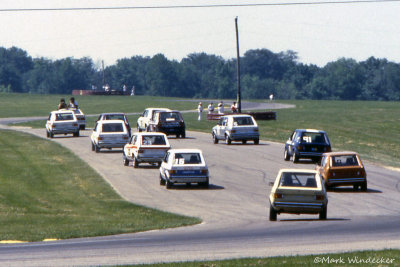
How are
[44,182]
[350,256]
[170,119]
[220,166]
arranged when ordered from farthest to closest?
[170,119] < [220,166] < [44,182] < [350,256]

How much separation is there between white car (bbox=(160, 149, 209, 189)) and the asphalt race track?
0.51 metres

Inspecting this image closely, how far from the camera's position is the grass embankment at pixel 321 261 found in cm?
1499

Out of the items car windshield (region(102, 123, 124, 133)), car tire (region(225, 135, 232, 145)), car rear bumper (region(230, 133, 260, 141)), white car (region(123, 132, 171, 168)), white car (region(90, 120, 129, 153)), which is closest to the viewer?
white car (region(123, 132, 171, 168))

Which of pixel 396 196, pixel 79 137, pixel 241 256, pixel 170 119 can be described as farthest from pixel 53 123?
pixel 241 256

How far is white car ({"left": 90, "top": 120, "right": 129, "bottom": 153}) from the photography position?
154ft

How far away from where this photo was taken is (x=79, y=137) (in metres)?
58.4

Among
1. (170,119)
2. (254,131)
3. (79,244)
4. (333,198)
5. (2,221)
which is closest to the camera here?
(79,244)

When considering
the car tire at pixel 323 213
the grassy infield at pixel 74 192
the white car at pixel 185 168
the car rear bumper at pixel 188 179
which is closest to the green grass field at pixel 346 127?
the grassy infield at pixel 74 192

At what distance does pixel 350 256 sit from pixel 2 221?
1293cm

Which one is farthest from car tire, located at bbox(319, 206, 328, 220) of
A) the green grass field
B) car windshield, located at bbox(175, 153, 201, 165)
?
the green grass field

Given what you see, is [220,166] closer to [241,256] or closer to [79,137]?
[79,137]

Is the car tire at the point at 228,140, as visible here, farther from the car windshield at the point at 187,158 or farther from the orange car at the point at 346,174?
the orange car at the point at 346,174

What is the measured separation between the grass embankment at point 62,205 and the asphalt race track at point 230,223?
94 centimetres

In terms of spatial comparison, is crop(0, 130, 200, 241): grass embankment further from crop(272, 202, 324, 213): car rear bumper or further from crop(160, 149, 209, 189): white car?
crop(272, 202, 324, 213): car rear bumper
